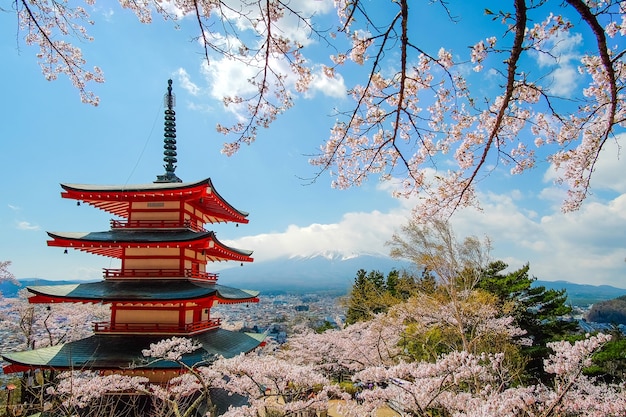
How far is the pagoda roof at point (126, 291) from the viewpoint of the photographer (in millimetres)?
7066

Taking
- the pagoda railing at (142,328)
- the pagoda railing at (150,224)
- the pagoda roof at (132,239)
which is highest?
the pagoda railing at (150,224)

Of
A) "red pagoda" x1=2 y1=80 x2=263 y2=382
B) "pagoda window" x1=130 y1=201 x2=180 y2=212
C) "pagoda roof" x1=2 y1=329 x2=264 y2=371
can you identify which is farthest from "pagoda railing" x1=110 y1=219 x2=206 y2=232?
"pagoda roof" x1=2 y1=329 x2=264 y2=371

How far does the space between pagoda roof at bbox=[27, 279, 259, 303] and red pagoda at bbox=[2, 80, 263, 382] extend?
2 centimetres

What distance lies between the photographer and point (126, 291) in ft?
24.1

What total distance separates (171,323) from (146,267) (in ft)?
4.66

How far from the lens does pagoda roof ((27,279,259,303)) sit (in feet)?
23.2

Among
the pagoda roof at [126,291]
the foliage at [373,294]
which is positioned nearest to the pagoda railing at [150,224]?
the pagoda roof at [126,291]

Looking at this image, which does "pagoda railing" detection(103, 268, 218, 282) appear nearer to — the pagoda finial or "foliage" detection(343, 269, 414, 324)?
the pagoda finial

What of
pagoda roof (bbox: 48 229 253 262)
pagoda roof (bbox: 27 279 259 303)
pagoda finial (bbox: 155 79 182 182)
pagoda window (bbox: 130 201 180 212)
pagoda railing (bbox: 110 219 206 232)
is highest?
pagoda finial (bbox: 155 79 182 182)

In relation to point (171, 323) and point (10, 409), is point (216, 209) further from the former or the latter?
point (10, 409)

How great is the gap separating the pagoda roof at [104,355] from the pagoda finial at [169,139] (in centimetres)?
380

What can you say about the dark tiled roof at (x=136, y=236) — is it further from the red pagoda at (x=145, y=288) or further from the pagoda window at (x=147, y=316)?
the pagoda window at (x=147, y=316)

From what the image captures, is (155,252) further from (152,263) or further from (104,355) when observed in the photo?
(104,355)

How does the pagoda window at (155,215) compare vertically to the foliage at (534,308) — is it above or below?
above
